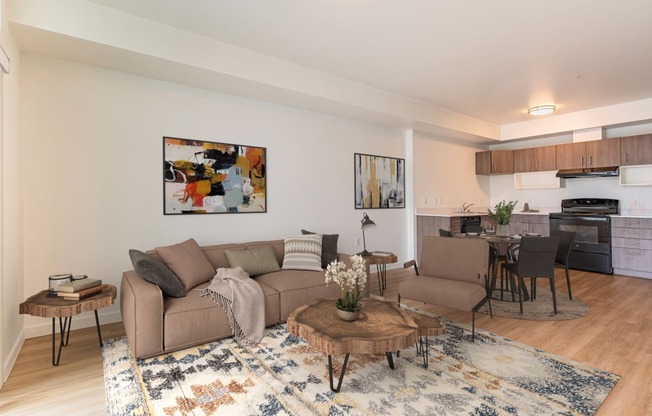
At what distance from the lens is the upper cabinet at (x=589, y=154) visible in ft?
18.6

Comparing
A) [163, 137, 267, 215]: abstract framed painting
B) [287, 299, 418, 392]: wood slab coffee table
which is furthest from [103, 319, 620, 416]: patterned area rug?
[163, 137, 267, 215]: abstract framed painting

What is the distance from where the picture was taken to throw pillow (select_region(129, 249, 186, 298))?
2.70 meters

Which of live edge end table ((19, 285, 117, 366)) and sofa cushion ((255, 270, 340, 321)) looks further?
sofa cushion ((255, 270, 340, 321))

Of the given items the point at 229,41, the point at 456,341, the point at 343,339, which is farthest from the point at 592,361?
the point at 229,41

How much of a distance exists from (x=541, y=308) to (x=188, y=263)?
3.90 m

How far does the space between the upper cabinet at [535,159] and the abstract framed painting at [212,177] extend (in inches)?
222

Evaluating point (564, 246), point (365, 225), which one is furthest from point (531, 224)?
point (365, 225)

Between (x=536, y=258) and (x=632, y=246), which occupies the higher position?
(x=536, y=258)

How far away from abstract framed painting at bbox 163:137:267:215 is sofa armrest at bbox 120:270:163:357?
4.31ft

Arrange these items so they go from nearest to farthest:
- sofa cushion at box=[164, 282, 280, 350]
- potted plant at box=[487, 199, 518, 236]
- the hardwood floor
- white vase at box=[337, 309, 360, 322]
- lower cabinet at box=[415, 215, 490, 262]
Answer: the hardwood floor < white vase at box=[337, 309, 360, 322] < sofa cushion at box=[164, 282, 280, 350] < potted plant at box=[487, 199, 518, 236] < lower cabinet at box=[415, 215, 490, 262]

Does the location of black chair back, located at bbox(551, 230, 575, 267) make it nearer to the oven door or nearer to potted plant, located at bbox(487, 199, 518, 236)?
potted plant, located at bbox(487, 199, 518, 236)

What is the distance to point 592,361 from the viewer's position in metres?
2.54

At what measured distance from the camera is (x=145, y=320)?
252cm

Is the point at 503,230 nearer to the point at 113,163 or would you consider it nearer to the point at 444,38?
the point at 444,38
